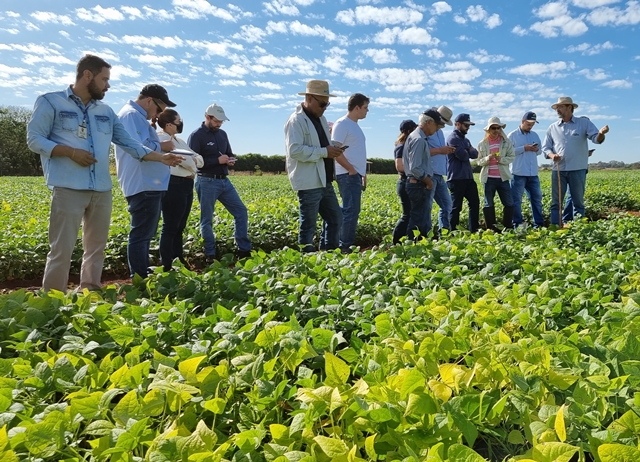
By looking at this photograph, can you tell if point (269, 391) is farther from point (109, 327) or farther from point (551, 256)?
point (551, 256)

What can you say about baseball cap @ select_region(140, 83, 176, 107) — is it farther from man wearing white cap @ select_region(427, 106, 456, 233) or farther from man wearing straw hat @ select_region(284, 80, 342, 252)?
man wearing white cap @ select_region(427, 106, 456, 233)

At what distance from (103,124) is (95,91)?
0.96 ft

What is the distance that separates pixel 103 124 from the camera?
13.5 ft

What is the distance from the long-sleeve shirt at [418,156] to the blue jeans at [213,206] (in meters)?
2.38

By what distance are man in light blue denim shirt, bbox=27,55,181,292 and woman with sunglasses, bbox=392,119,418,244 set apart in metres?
3.84

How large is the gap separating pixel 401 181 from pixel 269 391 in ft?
17.9

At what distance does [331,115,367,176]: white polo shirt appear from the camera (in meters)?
6.11

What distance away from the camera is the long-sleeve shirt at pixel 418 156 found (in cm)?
601

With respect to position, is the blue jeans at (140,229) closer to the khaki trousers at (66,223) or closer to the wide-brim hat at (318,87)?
the khaki trousers at (66,223)

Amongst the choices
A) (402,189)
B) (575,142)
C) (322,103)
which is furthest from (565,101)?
(322,103)

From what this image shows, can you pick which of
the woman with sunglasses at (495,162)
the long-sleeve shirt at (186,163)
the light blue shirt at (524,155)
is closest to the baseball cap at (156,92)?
the long-sleeve shirt at (186,163)

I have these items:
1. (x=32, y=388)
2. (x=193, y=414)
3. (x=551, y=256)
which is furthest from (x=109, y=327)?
(x=551, y=256)

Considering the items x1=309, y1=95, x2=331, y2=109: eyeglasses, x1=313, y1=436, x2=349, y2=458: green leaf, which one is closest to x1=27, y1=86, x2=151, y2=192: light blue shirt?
x1=309, y1=95, x2=331, y2=109: eyeglasses

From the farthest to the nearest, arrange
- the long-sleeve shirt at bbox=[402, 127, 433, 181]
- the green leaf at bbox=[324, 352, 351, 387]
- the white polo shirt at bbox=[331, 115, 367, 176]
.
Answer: the white polo shirt at bbox=[331, 115, 367, 176] → the long-sleeve shirt at bbox=[402, 127, 433, 181] → the green leaf at bbox=[324, 352, 351, 387]
